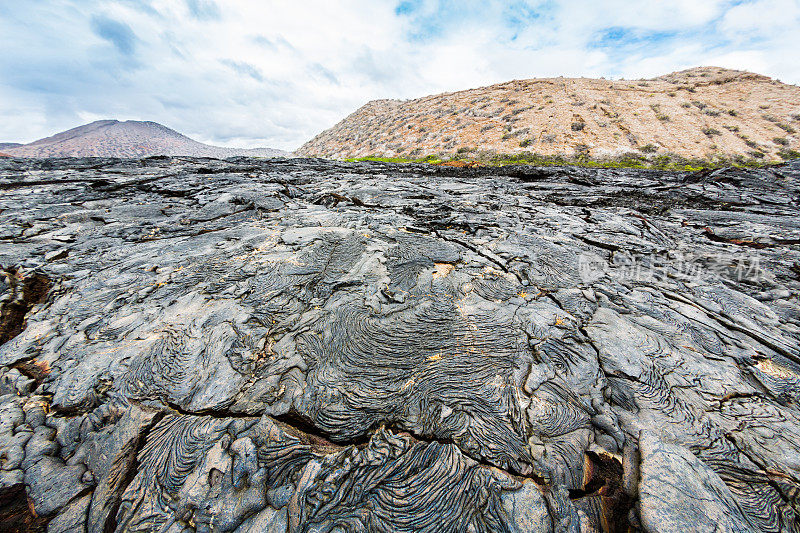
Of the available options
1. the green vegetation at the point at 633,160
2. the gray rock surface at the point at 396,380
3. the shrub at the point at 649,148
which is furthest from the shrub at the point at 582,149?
the gray rock surface at the point at 396,380

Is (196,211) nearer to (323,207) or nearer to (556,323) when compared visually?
(323,207)

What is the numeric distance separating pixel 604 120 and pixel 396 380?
33.7 m

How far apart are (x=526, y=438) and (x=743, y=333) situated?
300 cm

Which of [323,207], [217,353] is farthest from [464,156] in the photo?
[217,353]

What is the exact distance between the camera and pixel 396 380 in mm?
2424

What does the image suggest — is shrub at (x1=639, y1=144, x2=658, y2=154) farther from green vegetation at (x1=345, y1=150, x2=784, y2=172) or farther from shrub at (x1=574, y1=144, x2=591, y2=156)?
shrub at (x1=574, y1=144, x2=591, y2=156)

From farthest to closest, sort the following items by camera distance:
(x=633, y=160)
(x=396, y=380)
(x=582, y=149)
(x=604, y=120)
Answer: (x=604, y=120), (x=582, y=149), (x=633, y=160), (x=396, y=380)

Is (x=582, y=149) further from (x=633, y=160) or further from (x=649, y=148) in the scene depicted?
(x=649, y=148)

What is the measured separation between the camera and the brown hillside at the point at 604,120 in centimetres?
2195

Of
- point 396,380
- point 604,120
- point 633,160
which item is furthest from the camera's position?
point 604,120

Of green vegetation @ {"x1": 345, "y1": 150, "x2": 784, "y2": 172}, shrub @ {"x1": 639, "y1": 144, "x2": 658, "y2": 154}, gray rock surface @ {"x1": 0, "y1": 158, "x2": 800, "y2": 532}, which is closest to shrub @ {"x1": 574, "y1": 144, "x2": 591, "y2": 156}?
green vegetation @ {"x1": 345, "y1": 150, "x2": 784, "y2": 172}

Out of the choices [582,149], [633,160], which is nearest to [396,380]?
[633,160]

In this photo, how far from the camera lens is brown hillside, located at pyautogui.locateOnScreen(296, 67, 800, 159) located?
864 inches

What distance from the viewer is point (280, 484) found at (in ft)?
5.84
